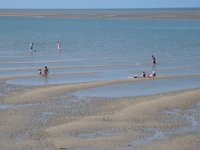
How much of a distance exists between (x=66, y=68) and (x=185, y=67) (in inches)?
353

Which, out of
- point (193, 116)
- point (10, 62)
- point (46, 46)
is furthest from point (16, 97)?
point (46, 46)

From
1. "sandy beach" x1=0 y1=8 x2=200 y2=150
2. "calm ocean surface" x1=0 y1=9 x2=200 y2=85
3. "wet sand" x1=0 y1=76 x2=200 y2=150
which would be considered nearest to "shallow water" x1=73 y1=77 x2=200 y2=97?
"sandy beach" x1=0 y1=8 x2=200 y2=150

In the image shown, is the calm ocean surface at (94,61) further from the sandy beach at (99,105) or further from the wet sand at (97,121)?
the wet sand at (97,121)

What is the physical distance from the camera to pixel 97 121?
17.7 m

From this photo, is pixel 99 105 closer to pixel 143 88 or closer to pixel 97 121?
pixel 97 121

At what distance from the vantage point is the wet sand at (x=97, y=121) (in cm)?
1496

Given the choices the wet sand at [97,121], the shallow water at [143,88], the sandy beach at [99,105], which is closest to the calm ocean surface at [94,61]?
the sandy beach at [99,105]

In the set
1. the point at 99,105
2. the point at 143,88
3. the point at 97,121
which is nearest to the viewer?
the point at 97,121

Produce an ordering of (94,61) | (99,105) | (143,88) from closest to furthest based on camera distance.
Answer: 1. (99,105)
2. (143,88)
3. (94,61)

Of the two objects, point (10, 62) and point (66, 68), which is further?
point (10, 62)

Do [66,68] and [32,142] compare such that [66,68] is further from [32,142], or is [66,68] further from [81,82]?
[32,142]

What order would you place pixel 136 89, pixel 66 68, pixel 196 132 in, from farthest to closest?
pixel 66 68, pixel 136 89, pixel 196 132

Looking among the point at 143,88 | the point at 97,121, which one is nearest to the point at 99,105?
the point at 97,121

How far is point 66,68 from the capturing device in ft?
111
